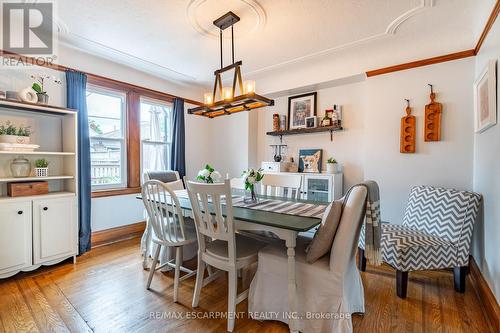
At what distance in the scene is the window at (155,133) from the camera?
12.9ft

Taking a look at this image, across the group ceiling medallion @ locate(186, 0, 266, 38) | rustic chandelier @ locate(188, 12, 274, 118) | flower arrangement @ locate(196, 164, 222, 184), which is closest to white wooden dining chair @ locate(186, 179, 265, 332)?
flower arrangement @ locate(196, 164, 222, 184)

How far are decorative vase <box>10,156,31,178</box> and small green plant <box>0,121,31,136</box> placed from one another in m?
0.28

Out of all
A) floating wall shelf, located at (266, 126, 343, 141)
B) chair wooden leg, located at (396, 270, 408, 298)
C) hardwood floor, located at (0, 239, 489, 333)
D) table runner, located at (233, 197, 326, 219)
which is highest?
floating wall shelf, located at (266, 126, 343, 141)

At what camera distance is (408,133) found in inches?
114

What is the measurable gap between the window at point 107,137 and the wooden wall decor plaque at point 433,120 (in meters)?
3.99

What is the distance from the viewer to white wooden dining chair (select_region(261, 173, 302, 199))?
2699 millimetres

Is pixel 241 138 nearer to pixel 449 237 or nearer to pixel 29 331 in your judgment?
pixel 449 237

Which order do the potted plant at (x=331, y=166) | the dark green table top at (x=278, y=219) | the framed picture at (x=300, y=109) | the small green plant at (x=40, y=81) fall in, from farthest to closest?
the framed picture at (x=300, y=109), the potted plant at (x=331, y=166), the small green plant at (x=40, y=81), the dark green table top at (x=278, y=219)

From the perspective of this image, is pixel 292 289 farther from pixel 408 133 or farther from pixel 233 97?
pixel 408 133

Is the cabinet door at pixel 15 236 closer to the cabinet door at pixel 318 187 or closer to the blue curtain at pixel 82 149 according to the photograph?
the blue curtain at pixel 82 149

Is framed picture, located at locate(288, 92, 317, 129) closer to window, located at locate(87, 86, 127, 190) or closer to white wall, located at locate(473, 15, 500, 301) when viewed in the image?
white wall, located at locate(473, 15, 500, 301)

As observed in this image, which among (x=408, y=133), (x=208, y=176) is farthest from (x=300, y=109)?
(x=208, y=176)

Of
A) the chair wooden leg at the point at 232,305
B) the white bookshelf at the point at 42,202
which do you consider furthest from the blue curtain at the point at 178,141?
the chair wooden leg at the point at 232,305

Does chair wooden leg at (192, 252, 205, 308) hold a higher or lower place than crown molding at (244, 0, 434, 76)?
lower
